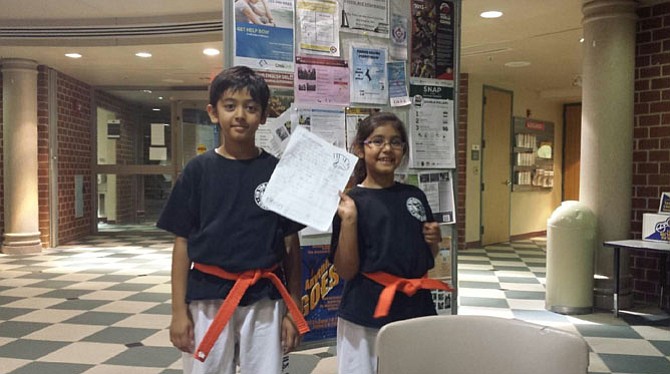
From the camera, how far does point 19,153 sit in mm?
7594

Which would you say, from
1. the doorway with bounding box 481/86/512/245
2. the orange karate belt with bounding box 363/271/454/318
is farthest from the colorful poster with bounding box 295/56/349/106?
the doorway with bounding box 481/86/512/245

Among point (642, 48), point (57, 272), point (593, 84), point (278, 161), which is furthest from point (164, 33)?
point (278, 161)

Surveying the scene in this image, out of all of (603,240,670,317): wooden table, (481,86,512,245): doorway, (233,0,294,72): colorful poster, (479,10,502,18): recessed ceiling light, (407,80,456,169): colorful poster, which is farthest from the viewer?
(481,86,512,245): doorway

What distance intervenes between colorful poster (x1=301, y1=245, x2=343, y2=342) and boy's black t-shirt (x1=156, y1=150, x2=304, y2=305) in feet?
1.98

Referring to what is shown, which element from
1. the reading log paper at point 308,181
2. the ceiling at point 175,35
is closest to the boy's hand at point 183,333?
the reading log paper at point 308,181

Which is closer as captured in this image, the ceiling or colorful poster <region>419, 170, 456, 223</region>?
colorful poster <region>419, 170, 456, 223</region>

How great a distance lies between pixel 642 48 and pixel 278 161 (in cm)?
442

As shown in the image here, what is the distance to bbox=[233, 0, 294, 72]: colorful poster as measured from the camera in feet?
6.49

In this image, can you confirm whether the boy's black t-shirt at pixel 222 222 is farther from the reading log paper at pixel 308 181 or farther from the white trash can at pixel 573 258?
the white trash can at pixel 573 258

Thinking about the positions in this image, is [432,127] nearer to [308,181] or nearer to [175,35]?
[308,181]

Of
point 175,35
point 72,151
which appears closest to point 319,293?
point 175,35

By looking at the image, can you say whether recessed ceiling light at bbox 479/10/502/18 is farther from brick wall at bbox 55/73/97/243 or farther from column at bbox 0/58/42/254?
brick wall at bbox 55/73/97/243

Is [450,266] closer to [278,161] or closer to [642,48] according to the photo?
[278,161]

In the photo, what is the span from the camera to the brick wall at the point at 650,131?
4.78m
